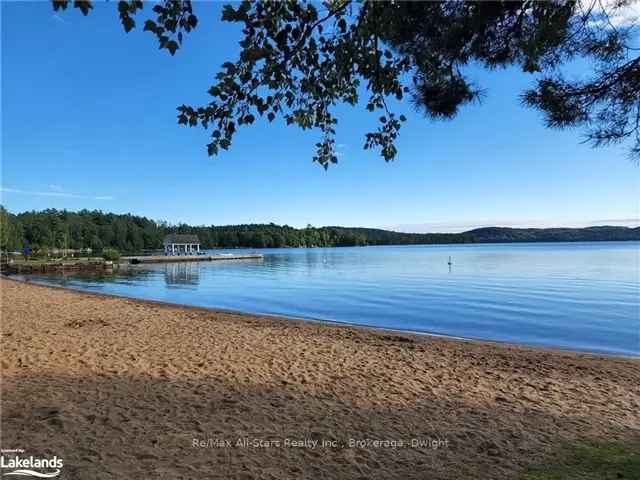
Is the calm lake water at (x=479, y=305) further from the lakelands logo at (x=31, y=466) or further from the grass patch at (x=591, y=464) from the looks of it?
the lakelands logo at (x=31, y=466)

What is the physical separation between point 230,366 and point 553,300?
1773 centimetres

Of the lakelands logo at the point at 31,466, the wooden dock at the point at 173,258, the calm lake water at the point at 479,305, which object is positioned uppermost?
the lakelands logo at the point at 31,466

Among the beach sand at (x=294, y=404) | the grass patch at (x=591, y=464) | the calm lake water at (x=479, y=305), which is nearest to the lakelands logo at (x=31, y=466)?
the beach sand at (x=294, y=404)

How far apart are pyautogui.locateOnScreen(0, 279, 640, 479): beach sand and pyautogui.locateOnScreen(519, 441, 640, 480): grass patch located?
0.53 feet

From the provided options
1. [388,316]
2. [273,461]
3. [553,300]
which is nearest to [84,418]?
[273,461]

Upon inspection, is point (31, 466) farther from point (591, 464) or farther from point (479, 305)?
point (479, 305)

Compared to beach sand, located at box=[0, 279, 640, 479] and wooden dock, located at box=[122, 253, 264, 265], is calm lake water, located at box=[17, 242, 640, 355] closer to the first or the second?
beach sand, located at box=[0, 279, 640, 479]

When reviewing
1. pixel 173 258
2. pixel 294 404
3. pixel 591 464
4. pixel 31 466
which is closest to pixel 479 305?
pixel 294 404

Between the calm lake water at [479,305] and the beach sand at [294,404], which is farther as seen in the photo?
the calm lake water at [479,305]

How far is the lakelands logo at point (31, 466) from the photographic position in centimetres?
305

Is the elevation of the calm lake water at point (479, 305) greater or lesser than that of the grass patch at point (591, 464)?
lesser

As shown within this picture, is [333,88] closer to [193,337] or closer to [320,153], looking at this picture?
[320,153]

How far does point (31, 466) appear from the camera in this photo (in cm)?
316

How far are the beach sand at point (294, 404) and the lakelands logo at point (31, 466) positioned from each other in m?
0.11
